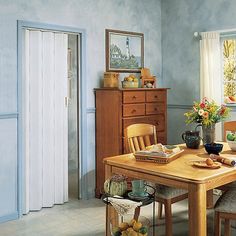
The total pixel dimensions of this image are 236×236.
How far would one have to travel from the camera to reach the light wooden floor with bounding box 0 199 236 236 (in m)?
3.43

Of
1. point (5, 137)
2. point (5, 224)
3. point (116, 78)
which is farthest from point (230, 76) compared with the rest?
Result: point (5, 224)

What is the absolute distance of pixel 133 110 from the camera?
173 inches

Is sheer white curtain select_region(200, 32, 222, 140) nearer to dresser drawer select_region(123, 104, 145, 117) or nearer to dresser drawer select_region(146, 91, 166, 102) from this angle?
dresser drawer select_region(146, 91, 166, 102)

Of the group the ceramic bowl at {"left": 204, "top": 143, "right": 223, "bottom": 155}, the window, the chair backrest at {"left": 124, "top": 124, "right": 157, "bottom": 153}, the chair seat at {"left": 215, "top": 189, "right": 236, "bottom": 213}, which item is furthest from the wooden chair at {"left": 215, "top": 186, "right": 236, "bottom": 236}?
the window

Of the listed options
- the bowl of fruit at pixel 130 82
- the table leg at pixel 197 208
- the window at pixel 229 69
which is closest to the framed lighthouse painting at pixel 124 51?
the bowl of fruit at pixel 130 82

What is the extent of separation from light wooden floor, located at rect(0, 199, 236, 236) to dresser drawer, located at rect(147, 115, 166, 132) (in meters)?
0.98

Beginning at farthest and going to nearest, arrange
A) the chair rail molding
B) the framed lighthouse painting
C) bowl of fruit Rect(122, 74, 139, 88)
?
the framed lighthouse painting < bowl of fruit Rect(122, 74, 139, 88) < the chair rail molding

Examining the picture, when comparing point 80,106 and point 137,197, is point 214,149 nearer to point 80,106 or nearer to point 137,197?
point 137,197

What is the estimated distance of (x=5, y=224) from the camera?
3.65 metres

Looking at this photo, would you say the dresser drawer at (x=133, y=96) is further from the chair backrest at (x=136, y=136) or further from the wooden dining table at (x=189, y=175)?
the wooden dining table at (x=189, y=175)

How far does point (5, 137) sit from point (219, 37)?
283 centimetres

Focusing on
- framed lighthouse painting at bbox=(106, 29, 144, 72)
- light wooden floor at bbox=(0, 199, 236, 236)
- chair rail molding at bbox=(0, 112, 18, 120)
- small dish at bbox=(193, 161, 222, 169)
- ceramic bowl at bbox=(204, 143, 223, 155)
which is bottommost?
light wooden floor at bbox=(0, 199, 236, 236)

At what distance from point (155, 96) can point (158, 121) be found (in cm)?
32

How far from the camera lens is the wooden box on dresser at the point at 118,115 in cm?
427
